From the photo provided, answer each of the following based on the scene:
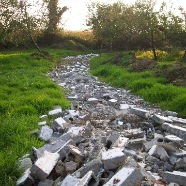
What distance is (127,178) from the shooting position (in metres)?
3.27

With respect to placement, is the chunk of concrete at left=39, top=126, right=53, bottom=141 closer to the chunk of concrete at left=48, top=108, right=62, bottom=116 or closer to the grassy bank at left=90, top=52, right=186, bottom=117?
the chunk of concrete at left=48, top=108, right=62, bottom=116

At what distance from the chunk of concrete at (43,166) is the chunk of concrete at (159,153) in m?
1.49

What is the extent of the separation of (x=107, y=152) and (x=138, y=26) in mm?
20166

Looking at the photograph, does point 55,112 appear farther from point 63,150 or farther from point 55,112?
point 63,150

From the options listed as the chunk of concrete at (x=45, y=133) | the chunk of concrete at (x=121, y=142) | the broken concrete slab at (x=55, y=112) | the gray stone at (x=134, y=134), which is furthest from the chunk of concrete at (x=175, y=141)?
the broken concrete slab at (x=55, y=112)

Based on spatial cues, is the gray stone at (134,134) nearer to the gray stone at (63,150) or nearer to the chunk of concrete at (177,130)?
the chunk of concrete at (177,130)

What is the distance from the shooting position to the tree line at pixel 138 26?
819 inches

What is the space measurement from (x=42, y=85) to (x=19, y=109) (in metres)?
3.41

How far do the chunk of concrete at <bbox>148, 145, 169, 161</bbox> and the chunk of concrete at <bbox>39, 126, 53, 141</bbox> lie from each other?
2.10 metres

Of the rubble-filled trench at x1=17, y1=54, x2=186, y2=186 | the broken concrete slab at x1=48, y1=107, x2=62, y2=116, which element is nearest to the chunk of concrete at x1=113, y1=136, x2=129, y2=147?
the rubble-filled trench at x1=17, y1=54, x2=186, y2=186

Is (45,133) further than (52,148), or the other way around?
(45,133)

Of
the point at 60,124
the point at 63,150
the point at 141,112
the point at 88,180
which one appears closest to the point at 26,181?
the point at 63,150

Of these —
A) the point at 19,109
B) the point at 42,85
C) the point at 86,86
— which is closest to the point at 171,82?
the point at 86,86

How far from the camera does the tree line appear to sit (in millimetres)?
20797
